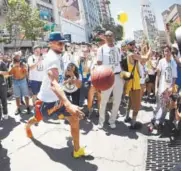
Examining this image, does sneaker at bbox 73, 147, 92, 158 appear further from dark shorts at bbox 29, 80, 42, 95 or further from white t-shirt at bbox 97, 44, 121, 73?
dark shorts at bbox 29, 80, 42, 95

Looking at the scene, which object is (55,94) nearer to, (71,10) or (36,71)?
(36,71)

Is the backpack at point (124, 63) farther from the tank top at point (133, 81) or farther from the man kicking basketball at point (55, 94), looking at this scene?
the man kicking basketball at point (55, 94)

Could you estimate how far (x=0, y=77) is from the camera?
7.30m

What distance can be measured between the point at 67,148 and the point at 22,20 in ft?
81.1

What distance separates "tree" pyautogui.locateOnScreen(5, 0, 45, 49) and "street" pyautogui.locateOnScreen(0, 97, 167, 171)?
22.6 meters

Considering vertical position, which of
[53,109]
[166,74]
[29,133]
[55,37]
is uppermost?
[55,37]

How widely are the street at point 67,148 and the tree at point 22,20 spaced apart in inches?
891

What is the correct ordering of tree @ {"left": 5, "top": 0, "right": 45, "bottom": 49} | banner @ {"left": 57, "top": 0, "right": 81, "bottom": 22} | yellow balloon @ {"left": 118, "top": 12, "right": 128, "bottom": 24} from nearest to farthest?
yellow balloon @ {"left": 118, "top": 12, "right": 128, "bottom": 24} → tree @ {"left": 5, "top": 0, "right": 45, "bottom": 49} → banner @ {"left": 57, "top": 0, "right": 81, "bottom": 22}

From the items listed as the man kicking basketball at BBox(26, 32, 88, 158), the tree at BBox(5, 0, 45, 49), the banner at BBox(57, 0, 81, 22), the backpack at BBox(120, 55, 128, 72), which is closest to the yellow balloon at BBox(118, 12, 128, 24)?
the backpack at BBox(120, 55, 128, 72)

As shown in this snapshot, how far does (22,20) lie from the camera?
28.1 meters

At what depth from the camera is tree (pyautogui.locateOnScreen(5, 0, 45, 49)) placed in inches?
1086

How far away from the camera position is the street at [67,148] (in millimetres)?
4379

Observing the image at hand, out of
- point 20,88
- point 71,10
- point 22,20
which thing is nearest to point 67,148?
point 20,88

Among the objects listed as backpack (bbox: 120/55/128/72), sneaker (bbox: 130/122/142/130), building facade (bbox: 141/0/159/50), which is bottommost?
sneaker (bbox: 130/122/142/130)
